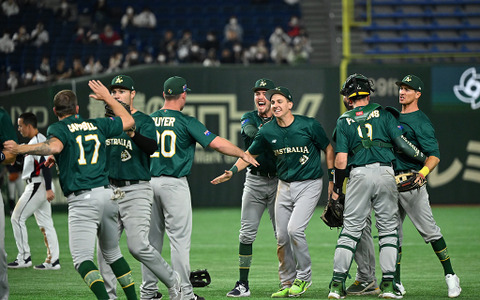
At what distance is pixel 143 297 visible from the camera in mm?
8336

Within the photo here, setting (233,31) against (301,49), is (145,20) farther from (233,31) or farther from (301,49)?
(301,49)

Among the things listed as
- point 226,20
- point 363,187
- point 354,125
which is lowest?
point 363,187

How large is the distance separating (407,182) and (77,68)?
14.5 m

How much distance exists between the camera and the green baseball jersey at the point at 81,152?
23.2 ft

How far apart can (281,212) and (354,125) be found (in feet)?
4.44

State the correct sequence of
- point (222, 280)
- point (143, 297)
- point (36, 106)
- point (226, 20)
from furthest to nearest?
point (226, 20) → point (36, 106) → point (222, 280) → point (143, 297)

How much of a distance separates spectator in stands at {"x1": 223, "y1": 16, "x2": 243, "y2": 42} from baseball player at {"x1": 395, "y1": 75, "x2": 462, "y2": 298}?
1568 centimetres

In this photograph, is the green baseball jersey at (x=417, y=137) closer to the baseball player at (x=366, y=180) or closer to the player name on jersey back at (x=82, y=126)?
the baseball player at (x=366, y=180)

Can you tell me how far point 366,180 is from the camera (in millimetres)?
8375

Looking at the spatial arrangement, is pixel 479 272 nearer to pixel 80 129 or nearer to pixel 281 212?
pixel 281 212

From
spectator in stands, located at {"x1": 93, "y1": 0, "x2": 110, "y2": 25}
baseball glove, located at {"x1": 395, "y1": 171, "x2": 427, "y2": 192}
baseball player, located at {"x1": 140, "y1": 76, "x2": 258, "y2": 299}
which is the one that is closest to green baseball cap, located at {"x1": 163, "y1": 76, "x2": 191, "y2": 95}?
baseball player, located at {"x1": 140, "y1": 76, "x2": 258, "y2": 299}

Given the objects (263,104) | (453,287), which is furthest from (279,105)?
(453,287)

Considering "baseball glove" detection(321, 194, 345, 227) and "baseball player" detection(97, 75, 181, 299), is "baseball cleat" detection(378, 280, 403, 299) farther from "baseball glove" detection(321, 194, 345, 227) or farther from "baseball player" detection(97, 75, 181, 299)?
"baseball player" detection(97, 75, 181, 299)

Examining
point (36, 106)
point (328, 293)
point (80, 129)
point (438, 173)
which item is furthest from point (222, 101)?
point (80, 129)
